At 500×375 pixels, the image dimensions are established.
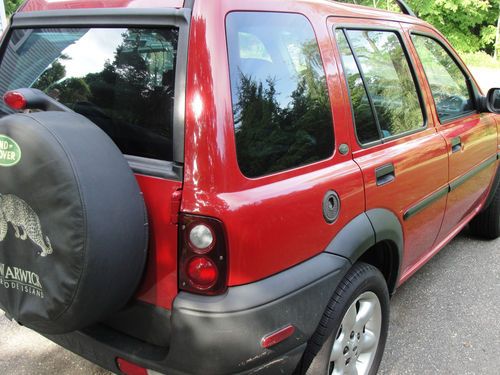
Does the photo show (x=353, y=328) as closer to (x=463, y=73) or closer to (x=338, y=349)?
(x=338, y=349)

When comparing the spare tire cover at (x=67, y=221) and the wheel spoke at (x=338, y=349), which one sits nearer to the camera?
the spare tire cover at (x=67, y=221)

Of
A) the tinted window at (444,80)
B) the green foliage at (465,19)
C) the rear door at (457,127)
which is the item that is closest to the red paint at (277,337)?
the rear door at (457,127)

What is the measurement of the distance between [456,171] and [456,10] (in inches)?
816

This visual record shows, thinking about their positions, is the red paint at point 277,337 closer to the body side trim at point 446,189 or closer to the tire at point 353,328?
the tire at point 353,328

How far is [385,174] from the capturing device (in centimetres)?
229

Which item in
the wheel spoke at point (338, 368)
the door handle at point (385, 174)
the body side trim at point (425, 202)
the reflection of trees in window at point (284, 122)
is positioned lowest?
the wheel spoke at point (338, 368)

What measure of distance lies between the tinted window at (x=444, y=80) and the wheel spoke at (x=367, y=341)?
1.44 metres

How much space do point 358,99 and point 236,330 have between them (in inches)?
48.6

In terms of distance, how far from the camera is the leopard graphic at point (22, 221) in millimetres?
1586

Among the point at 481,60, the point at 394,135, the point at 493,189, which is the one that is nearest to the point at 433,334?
the point at 394,135

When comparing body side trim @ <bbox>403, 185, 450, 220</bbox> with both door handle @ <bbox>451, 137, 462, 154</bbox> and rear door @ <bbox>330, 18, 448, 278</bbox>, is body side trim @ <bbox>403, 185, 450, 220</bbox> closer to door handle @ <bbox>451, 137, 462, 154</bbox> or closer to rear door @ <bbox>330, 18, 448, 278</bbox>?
rear door @ <bbox>330, 18, 448, 278</bbox>

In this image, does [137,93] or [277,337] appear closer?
[277,337]

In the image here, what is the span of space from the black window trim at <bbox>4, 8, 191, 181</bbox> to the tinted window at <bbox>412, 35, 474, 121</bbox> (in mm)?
1780

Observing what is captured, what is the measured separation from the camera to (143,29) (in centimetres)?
181
